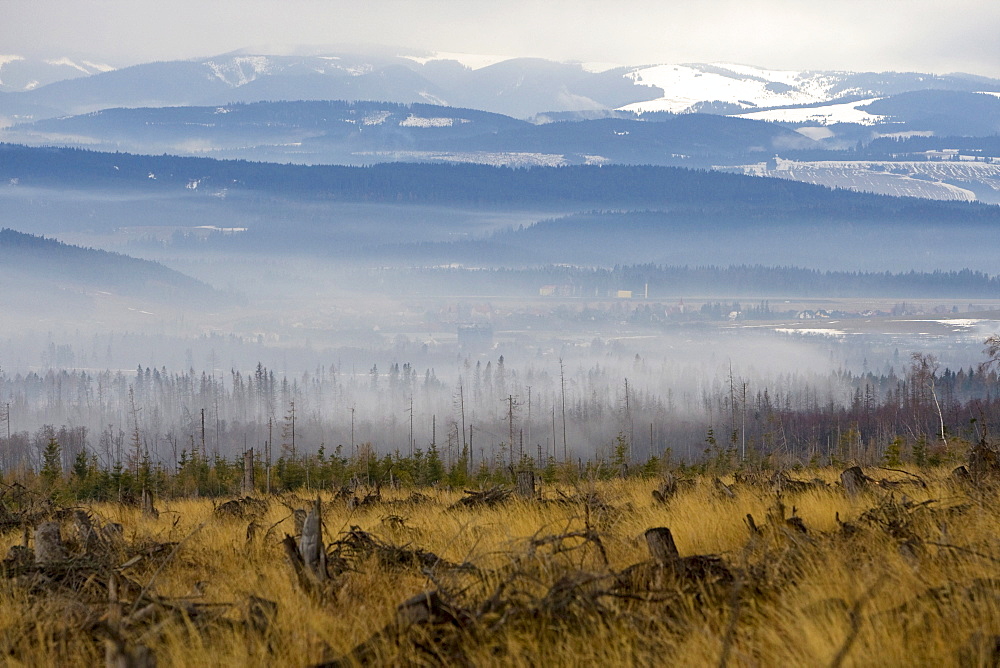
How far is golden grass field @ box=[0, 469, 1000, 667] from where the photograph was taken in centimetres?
666

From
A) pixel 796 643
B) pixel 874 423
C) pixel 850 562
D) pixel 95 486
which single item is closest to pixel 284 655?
pixel 796 643

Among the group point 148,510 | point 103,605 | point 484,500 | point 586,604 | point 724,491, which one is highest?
point 586,604

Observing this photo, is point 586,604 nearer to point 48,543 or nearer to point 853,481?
point 48,543

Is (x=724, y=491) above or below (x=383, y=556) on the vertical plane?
below

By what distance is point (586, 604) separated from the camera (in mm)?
7410

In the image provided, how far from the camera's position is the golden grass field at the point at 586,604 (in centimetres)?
666

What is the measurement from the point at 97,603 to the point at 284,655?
7.19 feet

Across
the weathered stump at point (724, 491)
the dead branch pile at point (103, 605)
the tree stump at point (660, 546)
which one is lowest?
the weathered stump at point (724, 491)

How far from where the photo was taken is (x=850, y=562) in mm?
8344

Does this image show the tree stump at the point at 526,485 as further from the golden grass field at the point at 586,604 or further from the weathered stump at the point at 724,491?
the golden grass field at the point at 586,604

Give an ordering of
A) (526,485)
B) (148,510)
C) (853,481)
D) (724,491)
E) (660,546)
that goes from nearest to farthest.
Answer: (660,546)
(853,481)
(724,491)
(526,485)
(148,510)

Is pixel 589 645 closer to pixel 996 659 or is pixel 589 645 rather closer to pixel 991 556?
pixel 996 659

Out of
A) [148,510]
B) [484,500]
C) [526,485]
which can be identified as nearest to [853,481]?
[526,485]

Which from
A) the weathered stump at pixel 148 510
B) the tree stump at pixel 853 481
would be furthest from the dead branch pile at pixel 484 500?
the weathered stump at pixel 148 510
